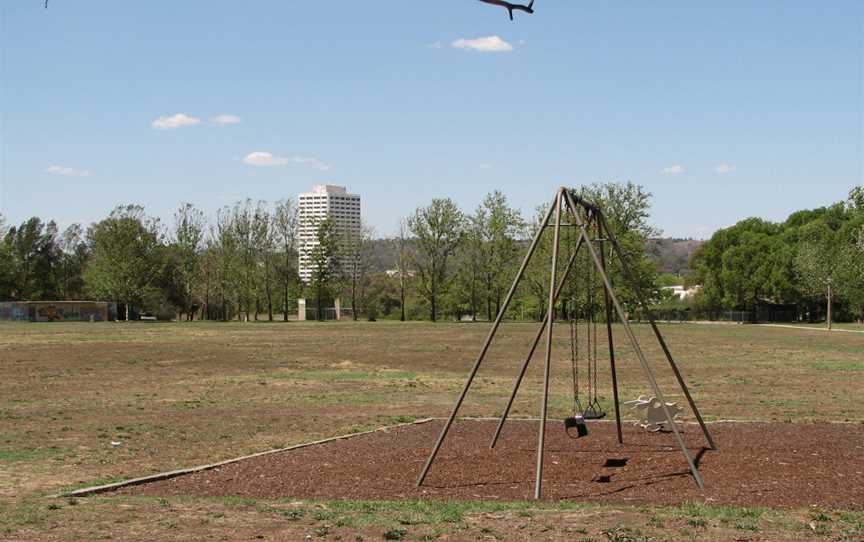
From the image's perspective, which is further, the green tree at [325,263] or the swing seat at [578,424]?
the green tree at [325,263]

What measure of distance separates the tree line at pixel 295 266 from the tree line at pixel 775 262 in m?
17.1

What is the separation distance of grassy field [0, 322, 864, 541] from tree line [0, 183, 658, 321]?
47.8 metres

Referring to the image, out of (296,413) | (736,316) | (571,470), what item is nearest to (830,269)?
(736,316)

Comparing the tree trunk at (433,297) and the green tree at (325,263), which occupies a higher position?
the green tree at (325,263)

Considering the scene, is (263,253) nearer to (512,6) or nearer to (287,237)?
(287,237)

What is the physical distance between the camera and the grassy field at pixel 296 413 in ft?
24.7

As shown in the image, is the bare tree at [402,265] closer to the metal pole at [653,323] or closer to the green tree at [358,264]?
the green tree at [358,264]

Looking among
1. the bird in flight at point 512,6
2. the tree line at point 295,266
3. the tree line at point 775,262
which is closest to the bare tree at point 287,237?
the tree line at point 295,266

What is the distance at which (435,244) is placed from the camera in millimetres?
89375

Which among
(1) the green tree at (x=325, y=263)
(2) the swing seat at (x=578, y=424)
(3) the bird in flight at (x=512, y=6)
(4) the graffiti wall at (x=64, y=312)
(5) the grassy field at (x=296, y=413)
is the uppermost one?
(1) the green tree at (x=325, y=263)

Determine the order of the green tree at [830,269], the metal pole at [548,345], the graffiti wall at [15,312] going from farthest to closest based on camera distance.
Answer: the graffiti wall at [15,312] < the green tree at [830,269] < the metal pole at [548,345]

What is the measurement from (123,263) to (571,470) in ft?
268

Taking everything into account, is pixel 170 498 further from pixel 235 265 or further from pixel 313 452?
pixel 235 265

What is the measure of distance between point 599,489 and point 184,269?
88697 millimetres
